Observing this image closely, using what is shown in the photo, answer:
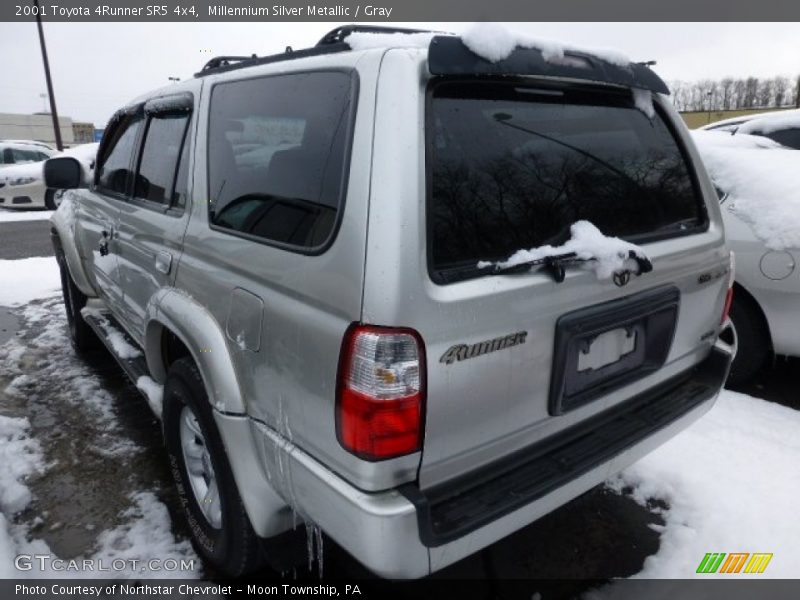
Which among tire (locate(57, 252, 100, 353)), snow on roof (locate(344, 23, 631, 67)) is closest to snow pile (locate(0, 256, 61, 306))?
tire (locate(57, 252, 100, 353))

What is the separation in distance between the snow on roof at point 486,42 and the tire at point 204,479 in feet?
4.40

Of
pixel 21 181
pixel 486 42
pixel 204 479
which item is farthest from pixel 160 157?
pixel 21 181

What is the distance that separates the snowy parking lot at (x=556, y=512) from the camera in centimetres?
241

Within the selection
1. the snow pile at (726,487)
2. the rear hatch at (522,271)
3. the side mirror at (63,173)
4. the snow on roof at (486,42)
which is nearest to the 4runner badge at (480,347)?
the rear hatch at (522,271)

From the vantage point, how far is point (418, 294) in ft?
4.76

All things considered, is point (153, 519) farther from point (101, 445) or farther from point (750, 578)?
point (750, 578)

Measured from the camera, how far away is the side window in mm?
3227

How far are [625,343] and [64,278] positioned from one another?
14.8 feet

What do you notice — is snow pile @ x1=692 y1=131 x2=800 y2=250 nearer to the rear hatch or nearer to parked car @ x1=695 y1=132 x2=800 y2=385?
parked car @ x1=695 y1=132 x2=800 y2=385

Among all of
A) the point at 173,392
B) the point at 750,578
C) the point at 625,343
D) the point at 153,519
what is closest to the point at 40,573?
the point at 153,519

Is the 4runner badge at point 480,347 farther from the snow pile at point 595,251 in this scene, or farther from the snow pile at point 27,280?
the snow pile at point 27,280

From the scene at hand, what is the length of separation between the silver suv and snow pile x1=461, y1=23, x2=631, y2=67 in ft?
0.08

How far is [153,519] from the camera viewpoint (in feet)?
8.71

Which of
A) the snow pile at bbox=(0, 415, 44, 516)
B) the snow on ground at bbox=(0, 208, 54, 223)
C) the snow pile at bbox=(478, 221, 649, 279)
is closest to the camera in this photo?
the snow pile at bbox=(478, 221, 649, 279)
